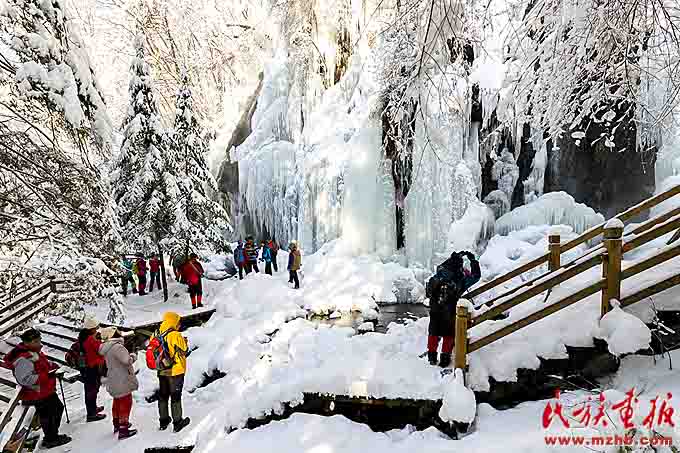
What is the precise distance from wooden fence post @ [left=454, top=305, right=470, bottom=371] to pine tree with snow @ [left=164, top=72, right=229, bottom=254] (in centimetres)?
1034

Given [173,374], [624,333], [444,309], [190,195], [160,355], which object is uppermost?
[190,195]

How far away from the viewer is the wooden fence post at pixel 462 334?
4191 mm

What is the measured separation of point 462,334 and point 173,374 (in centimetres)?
332

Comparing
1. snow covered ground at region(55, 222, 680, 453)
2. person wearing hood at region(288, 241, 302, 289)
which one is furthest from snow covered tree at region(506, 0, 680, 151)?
person wearing hood at region(288, 241, 302, 289)

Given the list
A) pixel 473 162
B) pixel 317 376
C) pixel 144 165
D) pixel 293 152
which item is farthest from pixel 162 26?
pixel 317 376

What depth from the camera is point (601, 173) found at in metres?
12.0

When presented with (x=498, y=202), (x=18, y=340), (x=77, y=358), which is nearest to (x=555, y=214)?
(x=498, y=202)

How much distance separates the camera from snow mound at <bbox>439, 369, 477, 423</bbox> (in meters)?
3.86

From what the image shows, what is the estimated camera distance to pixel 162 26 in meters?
23.1

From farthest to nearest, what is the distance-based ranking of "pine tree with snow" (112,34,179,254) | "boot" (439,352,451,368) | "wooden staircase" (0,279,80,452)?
"pine tree with snow" (112,34,179,254)
"boot" (439,352,451,368)
"wooden staircase" (0,279,80,452)

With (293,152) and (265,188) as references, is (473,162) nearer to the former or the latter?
A: (293,152)

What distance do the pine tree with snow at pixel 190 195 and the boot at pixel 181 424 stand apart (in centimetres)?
816

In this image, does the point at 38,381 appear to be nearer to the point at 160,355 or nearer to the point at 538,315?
the point at 160,355

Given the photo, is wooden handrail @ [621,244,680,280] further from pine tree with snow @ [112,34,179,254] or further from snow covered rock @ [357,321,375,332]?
pine tree with snow @ [112,34,179,254]
